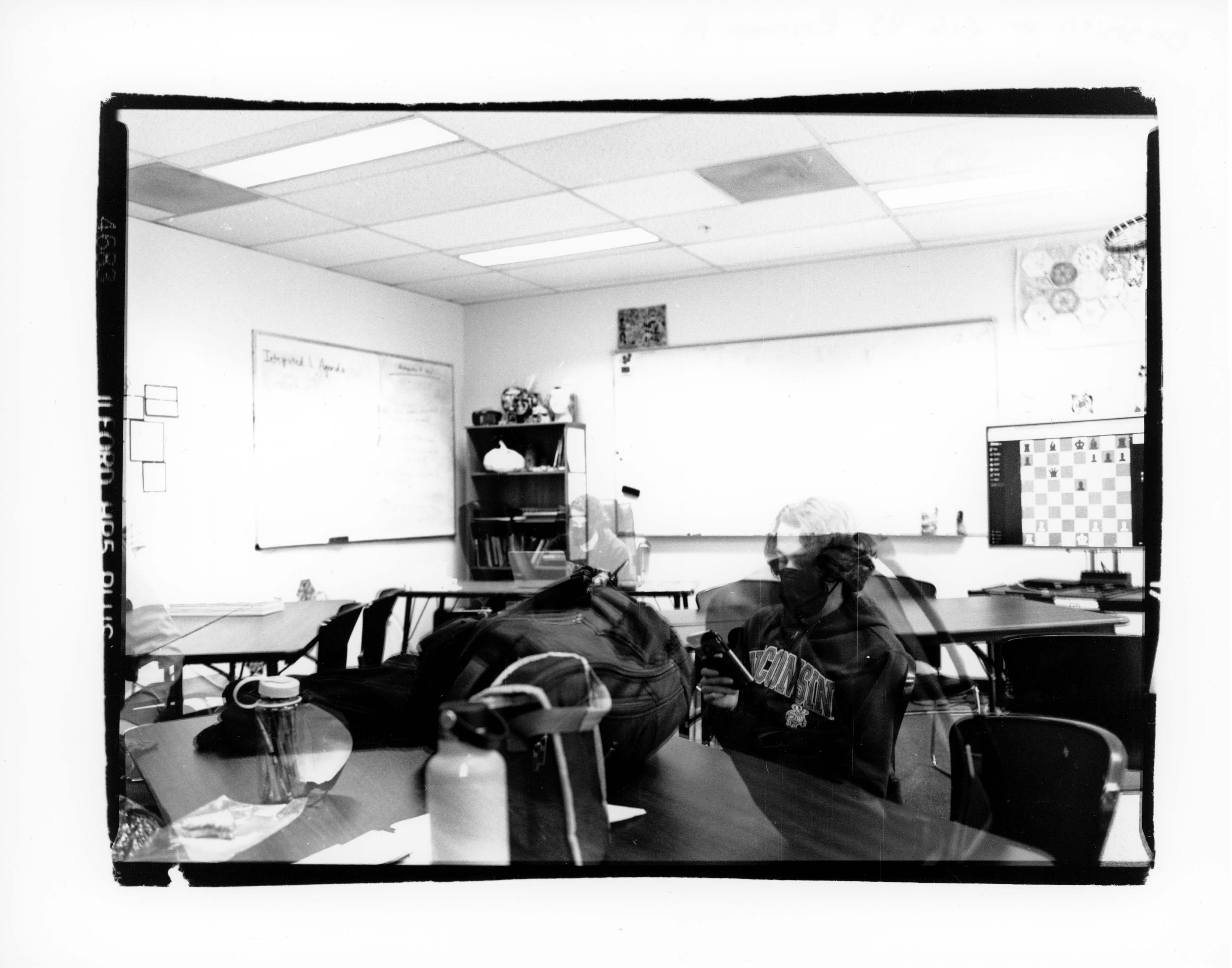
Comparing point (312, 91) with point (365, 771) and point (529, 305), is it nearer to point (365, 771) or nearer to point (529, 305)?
point (365, 771)

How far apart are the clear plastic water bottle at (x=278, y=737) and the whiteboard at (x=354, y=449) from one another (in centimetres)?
99

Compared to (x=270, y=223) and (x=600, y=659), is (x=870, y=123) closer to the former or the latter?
(x=600, y=659)

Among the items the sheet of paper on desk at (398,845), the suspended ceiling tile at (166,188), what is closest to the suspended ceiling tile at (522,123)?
the suspended ceiling tile at (166,188)

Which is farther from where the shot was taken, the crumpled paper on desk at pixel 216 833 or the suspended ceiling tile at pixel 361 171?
the suspended ceiling tile at pixel 361 171

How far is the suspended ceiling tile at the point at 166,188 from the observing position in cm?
105

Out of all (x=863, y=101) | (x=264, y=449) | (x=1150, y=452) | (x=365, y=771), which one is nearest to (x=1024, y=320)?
(x=1150, y=452)

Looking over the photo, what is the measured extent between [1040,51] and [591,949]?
1.35 metres

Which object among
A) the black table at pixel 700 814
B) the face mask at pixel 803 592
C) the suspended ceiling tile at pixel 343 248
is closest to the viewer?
the black table at pixel 700 814

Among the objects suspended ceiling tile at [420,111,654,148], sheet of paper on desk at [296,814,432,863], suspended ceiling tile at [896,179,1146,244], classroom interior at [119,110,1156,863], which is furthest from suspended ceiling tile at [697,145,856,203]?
sheet of paper on desk at [296,814,432,863]

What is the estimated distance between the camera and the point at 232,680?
1.71 meters

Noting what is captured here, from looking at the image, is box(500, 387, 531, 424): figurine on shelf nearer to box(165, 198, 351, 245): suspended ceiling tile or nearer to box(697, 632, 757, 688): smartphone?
box(165, 198, 351, 245): suspended ceiling tile

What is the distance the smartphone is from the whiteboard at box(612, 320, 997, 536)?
350 millimetres

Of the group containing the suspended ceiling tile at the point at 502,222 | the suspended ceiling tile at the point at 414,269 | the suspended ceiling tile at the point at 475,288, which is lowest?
the suspended ceiling tile at the point at 475,288

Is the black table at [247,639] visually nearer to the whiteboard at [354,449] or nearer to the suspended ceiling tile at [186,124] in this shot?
the whiteboard at [354,449]
